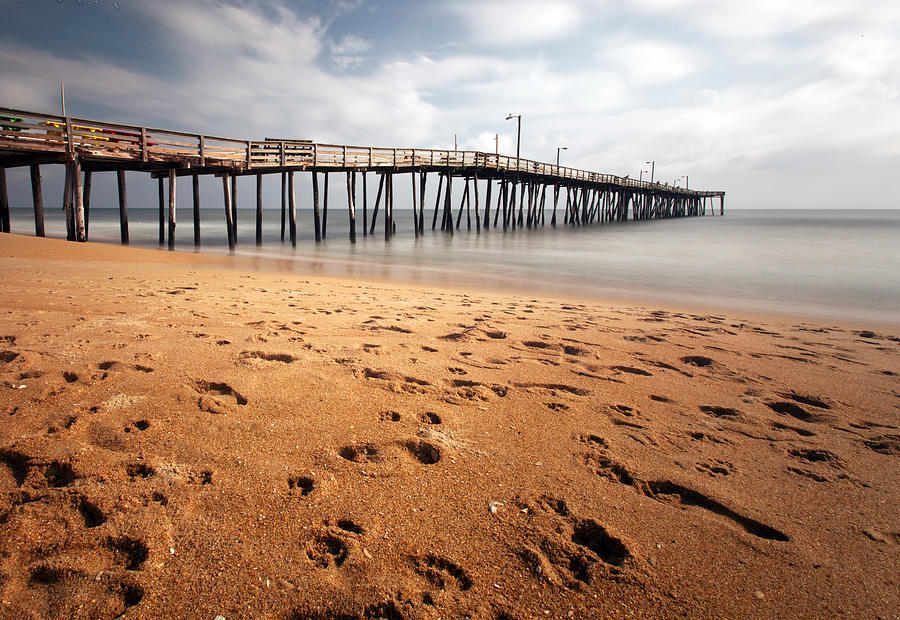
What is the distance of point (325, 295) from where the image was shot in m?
7.36

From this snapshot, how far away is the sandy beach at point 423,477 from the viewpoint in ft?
5.59

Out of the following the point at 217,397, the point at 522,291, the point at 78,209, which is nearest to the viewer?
the point at 217,397

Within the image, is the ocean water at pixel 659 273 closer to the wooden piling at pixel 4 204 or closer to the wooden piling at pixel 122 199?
the wooden piling at pixel 122 199

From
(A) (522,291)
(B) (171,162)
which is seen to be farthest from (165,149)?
(A) (522,291)

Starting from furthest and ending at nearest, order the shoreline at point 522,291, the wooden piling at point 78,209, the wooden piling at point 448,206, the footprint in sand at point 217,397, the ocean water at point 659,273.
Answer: the wooden piling at point 448,206 < the wooden piling at point 78,209 < the ocean water at point 659,273 < the shoreline at point 522,291 < the footprint in sand at point 217,397

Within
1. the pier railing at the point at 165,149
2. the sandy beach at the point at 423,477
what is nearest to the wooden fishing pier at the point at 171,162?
the pier railing at the point at 165,149

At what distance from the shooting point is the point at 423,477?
2.38 metres

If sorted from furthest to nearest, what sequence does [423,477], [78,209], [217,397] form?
[78,209], [217,397], [423,477]

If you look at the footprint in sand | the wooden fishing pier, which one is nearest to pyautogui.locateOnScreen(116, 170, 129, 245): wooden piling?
the wooden fishing pier

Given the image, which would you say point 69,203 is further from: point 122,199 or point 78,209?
point 122,199

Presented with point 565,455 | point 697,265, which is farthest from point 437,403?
point 697,265

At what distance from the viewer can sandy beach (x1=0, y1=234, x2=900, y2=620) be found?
1.71 metres

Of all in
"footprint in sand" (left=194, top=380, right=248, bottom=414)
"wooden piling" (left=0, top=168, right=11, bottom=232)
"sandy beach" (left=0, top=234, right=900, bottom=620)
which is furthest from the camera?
"wooden piling" (left=0, top=168, right=11, bottom=232)

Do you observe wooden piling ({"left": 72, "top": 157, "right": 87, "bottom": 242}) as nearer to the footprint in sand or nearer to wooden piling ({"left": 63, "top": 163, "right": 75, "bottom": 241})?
wooden piling ({"left": 63, "top": 163, "right": 75, "bottom": 241})
